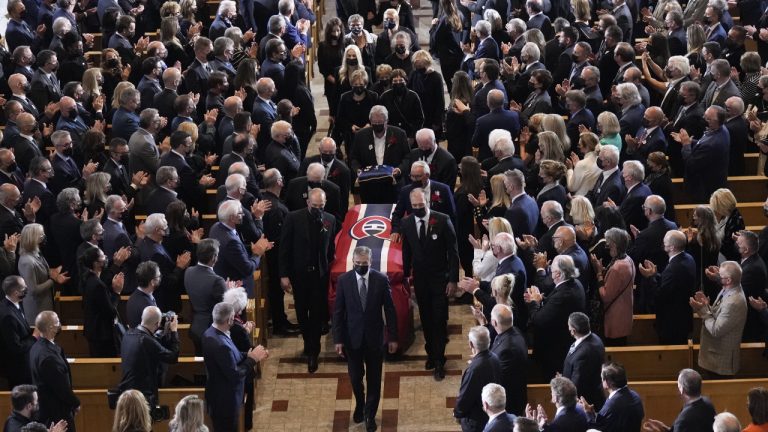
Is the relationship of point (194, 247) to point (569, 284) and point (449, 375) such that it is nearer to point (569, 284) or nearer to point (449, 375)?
point (449, 375)

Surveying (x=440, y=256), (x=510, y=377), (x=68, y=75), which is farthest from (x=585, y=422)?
(x=68, y=75)

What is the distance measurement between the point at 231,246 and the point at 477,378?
289cm

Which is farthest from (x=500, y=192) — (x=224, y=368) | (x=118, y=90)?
(x=118, y=90)

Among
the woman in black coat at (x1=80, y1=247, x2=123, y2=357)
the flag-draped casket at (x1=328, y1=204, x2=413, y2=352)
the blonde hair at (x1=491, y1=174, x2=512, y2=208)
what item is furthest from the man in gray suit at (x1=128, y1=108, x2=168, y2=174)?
the blonde hair at (x1=491, y1=174, x2=512, y2=208)

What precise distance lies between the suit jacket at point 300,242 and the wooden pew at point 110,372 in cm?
160

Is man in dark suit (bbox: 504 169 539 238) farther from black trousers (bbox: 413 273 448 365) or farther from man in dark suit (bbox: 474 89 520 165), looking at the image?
man in dark suit (bbox: 474 89 520 165)

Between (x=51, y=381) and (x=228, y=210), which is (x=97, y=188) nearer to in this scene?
(x=228, y=210)

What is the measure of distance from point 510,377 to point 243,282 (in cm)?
291

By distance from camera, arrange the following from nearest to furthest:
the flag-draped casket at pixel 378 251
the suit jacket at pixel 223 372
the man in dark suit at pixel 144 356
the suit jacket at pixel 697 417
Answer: the suit jacket at pixel 697 417
the man in dark suit at pixel 144 356
the suit jacket at pixel 223 372
the flag-draped casket at pixel 378 251

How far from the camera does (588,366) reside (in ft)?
34.4

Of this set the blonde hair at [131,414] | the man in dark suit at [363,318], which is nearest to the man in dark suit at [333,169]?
the man in dark suit at [363,318]

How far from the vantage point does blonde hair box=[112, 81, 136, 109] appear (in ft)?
48.7

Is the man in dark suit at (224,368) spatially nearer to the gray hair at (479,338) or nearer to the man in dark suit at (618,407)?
the gray hair at (479,338)

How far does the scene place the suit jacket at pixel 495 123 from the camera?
14.5 meters
